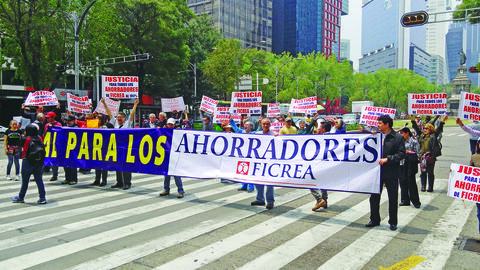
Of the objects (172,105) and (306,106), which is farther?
(172,105)

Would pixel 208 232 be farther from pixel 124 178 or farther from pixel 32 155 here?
pixel 124 178

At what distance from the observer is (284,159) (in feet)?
25.5

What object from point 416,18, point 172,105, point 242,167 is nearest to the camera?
point 242,167

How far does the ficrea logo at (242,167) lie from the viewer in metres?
8.17

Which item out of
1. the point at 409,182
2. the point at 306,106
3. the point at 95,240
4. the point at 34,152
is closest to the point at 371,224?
the point at 409,182

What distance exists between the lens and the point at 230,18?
3462 inches

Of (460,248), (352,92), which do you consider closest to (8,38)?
(460,248)

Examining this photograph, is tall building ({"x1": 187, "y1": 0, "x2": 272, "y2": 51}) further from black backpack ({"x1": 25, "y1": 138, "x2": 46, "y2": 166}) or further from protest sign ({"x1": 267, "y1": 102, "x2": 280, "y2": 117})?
black backpack ({"x1": 25, "y1": 138, "x2": 46, "y2": 166})

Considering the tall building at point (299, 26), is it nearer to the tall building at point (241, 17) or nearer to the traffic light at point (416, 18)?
the tall building at point (241, 17)

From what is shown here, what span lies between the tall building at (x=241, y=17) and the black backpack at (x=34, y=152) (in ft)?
241

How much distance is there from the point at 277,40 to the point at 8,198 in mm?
111217

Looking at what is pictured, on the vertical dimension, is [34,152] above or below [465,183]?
above

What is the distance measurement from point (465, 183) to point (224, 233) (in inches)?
146

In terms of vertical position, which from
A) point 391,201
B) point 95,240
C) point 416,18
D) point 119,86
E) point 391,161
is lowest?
point 95,240
